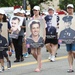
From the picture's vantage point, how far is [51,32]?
13.2 metres

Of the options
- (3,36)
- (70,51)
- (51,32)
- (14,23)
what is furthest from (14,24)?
(70,51)

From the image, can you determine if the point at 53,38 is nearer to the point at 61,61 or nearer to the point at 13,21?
the point at 61,61

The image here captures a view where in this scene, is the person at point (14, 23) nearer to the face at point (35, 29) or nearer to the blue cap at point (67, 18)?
the face at point (35, 29)

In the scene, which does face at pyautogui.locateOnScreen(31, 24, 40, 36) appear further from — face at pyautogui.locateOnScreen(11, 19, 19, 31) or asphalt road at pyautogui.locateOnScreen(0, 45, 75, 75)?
face at pyautogui.locateOnScreen(11, 19, 19, 31)

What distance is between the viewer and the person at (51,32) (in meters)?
12.6

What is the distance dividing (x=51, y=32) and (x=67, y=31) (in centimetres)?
283

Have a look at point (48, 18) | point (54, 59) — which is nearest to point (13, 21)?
point (48, 18)

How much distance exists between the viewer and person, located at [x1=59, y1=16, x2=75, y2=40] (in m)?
10.3

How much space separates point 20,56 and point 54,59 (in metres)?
1.15

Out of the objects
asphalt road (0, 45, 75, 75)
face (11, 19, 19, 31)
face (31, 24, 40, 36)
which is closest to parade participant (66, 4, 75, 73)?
asphalt road (0, 45, 75, 75)

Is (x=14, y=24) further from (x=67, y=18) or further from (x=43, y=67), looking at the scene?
(x=67, y=18)

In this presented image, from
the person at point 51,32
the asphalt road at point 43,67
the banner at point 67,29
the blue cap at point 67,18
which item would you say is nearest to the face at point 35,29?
the banner at point 67,29

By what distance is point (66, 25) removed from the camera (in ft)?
34.2

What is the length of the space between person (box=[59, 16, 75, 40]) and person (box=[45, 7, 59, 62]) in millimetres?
2092
